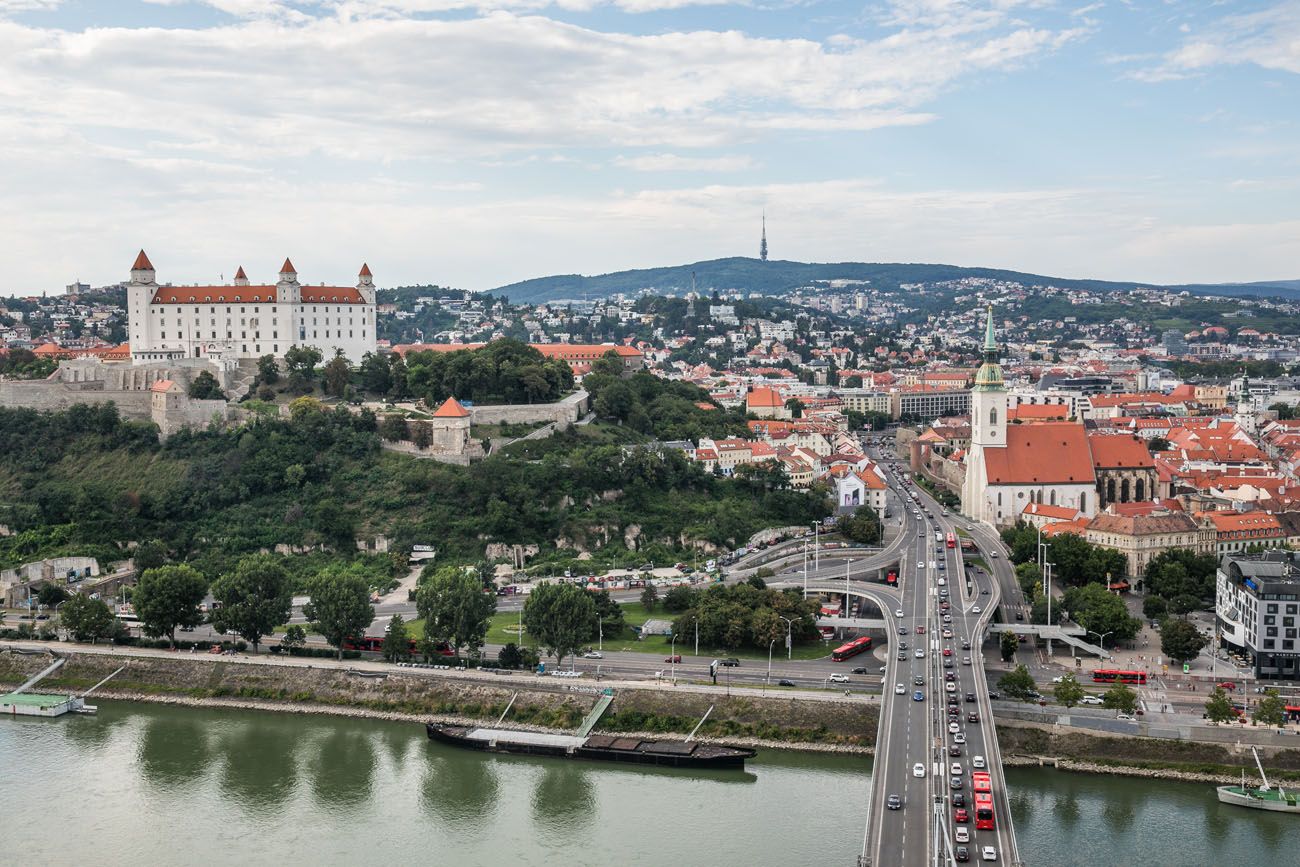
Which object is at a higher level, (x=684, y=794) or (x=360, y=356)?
(x=360, y=356)

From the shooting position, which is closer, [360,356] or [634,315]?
[360,356]

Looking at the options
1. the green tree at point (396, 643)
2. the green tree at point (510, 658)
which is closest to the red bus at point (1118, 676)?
the green tree at point (510, 658)

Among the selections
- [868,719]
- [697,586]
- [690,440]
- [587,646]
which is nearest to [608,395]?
[690,440]

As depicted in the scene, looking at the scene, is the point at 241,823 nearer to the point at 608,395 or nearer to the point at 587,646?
the point at 587,646

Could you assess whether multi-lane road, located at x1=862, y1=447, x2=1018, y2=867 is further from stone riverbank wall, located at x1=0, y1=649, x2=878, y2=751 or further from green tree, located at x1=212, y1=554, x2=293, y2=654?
green tree, located at x1=212, y1=554, x2=293, y2=654

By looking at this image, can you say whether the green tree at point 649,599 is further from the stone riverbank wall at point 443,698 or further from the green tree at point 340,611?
the green tree at point 340,611

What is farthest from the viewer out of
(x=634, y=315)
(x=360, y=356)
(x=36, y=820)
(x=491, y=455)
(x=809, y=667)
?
(x=634, y=315)
